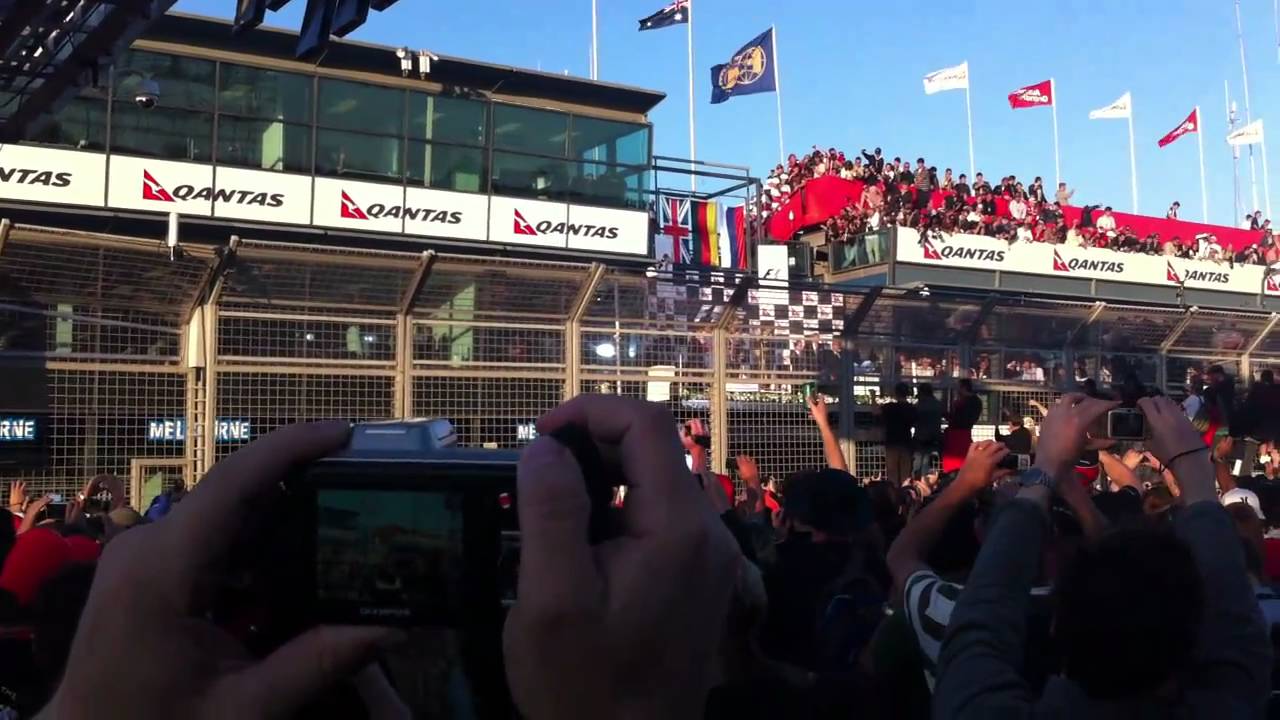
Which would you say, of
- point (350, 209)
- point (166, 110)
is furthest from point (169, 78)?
point (350, 209)

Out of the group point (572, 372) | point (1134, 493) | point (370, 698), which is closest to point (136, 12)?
point (572, 372)

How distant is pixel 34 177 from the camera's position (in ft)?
58.0

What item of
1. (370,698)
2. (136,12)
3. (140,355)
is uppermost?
(136,12)

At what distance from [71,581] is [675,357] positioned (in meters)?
11.1

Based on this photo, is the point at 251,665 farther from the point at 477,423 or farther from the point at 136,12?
the point at 477,423

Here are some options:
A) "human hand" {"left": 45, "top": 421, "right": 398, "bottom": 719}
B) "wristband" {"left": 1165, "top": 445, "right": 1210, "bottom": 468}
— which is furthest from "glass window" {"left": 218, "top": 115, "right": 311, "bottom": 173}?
"human hand" {"left": 45, "top": 421, "right": 398, "bottom": 719}

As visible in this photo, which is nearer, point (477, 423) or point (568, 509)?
point (568, 509)

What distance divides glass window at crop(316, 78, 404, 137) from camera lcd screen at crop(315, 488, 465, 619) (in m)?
17.8

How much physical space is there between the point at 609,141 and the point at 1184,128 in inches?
952

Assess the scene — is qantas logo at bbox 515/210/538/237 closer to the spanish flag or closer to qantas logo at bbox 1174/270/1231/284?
the spanish flag

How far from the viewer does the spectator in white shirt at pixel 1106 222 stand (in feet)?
95.2

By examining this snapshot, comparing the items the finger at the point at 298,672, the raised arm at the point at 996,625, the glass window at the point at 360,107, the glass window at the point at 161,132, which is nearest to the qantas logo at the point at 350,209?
the glass window at the point at 360,107

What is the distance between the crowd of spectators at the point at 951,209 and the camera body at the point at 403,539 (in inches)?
838

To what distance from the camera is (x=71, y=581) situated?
2.79 metres
